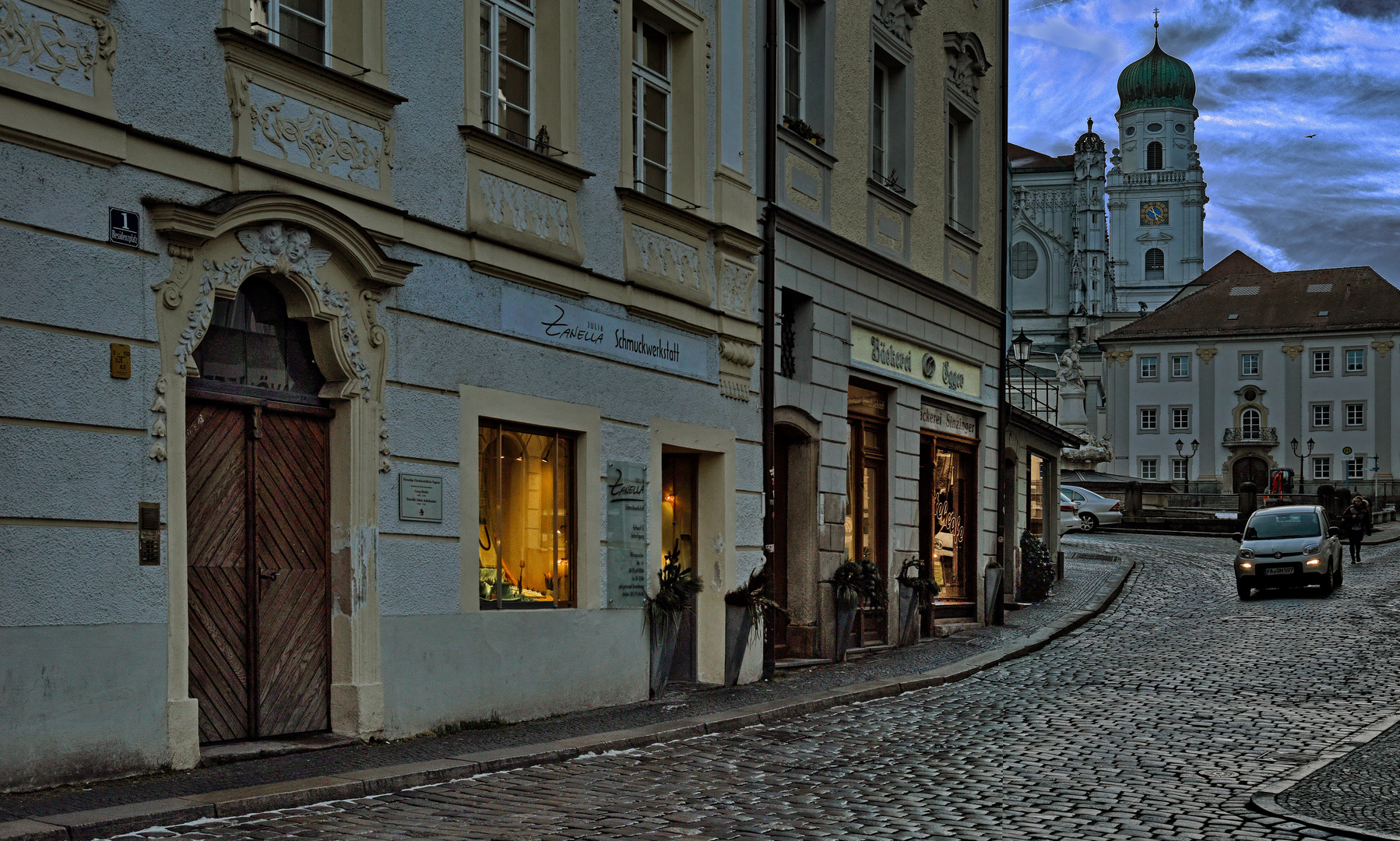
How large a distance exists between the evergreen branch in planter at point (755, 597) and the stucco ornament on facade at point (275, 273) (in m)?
5.98

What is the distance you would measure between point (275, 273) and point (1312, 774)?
24.6ft

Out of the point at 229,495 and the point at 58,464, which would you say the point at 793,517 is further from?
the point at 58,464

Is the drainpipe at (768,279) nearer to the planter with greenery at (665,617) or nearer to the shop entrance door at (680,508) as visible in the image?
the shop entrance door at (680,508)

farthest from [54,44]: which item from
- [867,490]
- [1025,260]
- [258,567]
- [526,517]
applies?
[1025,260]

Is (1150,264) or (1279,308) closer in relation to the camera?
(1279,308)

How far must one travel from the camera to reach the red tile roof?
3625 inches

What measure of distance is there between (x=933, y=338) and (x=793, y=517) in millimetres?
4735

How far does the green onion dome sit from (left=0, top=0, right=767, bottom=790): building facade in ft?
457

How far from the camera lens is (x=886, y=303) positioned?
66.0 feet

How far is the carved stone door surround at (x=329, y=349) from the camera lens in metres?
9.50

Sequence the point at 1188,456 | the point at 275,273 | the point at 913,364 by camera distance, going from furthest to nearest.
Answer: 1. the point at 1188,456
2. the point at 913,364
3. the point at 275,273

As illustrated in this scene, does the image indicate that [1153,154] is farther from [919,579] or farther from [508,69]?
[508,69]

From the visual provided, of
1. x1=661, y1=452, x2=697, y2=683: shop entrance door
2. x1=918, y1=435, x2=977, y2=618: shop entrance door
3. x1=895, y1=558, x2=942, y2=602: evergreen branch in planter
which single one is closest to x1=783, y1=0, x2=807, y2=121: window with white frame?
x1=661, y1=452, x2=697, y2=683: shop entrance door

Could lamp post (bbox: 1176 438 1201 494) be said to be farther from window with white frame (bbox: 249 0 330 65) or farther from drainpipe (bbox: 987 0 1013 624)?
window with white frame (bbox: 249 0 330 65)
